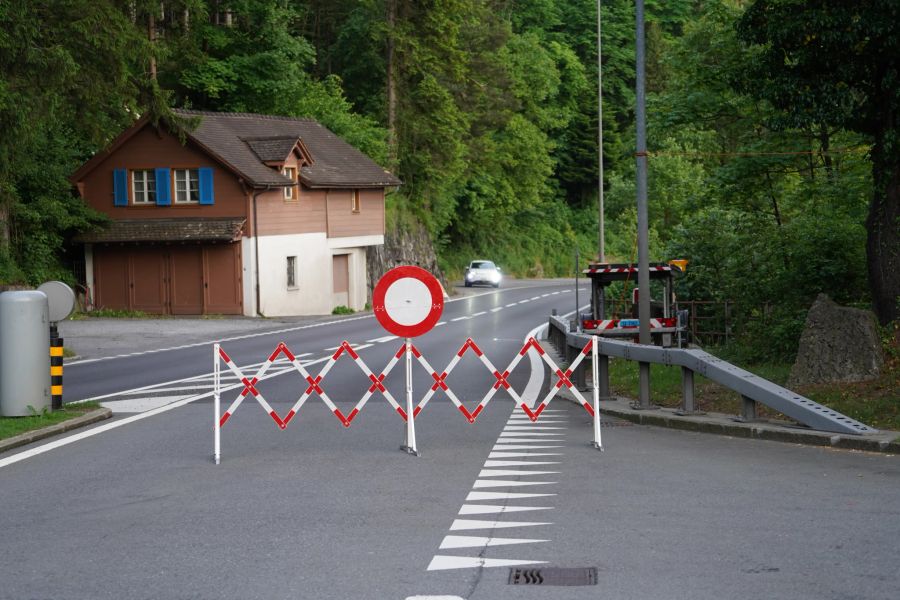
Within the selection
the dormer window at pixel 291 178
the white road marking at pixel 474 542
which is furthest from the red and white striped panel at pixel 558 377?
the dormer window at pixel 291 178

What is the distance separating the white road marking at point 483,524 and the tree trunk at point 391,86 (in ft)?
195

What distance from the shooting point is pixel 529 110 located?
9562cm

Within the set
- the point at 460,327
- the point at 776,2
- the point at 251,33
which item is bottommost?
the point at 460,327

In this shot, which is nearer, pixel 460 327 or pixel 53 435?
pixel 53 435

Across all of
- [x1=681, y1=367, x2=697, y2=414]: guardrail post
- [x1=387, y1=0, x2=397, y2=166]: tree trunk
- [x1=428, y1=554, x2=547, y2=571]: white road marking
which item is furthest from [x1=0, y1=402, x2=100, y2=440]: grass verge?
[x1=387, y1=0, x2=397, y2=166]: tree trunk

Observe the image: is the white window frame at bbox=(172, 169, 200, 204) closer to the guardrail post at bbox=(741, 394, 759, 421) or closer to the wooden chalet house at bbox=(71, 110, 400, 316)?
the wooden chalet house at bbox=(71, 110, 400, 316)

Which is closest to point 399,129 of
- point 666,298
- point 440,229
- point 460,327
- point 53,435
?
point 440,229

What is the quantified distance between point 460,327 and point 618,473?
1176 inches

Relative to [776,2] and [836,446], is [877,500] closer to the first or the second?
[836,446]

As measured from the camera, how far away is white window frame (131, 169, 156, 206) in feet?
168

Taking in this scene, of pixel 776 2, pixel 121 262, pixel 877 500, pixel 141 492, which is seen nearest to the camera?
pixel 877 500

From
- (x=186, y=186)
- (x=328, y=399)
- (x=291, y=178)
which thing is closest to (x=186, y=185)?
(x=186, y=186)

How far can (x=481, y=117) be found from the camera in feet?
272

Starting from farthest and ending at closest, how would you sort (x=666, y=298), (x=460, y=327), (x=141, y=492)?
(x=460, y=327)
(x=666, y=298)
(x=141, y=492)
